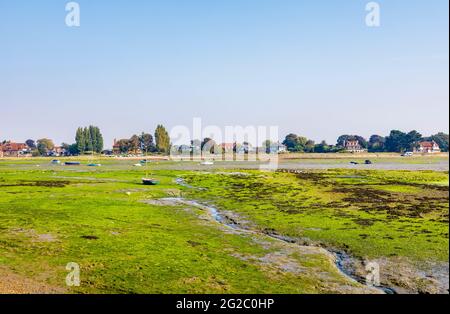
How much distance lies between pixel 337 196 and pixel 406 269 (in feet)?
98.7

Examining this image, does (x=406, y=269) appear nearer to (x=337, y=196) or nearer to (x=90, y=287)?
(x=90, y=287)

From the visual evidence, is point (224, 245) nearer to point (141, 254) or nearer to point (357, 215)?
point (141, 254)

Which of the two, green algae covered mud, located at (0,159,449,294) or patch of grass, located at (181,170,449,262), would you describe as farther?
patch of grass, located at (181,170,449,262)

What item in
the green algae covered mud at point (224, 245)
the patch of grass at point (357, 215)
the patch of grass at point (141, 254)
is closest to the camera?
the patch of grass at point (141, 254)

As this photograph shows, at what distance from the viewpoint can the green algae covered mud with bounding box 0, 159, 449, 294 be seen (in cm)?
1861

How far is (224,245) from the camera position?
2602 cm

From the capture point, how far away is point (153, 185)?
66875 mm

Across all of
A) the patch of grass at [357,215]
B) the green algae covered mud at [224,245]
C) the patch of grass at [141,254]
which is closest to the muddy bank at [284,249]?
the green algae covered mud at [224,245]

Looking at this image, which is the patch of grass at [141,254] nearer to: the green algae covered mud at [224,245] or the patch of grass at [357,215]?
the green algae covered mud at [224,245]

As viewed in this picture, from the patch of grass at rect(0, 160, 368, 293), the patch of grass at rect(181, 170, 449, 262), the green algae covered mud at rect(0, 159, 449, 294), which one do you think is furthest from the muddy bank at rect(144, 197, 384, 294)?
the patch of grass at rect(181, 170, 449, 262)

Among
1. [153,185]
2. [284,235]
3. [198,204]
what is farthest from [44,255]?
[153,185]

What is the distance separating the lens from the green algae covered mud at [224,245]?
1861cm

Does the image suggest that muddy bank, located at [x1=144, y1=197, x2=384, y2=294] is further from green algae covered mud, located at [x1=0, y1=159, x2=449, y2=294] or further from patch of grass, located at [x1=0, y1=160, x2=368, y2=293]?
patch of grass, located at [x1=0, y1=160, x2=368, y2=293]
